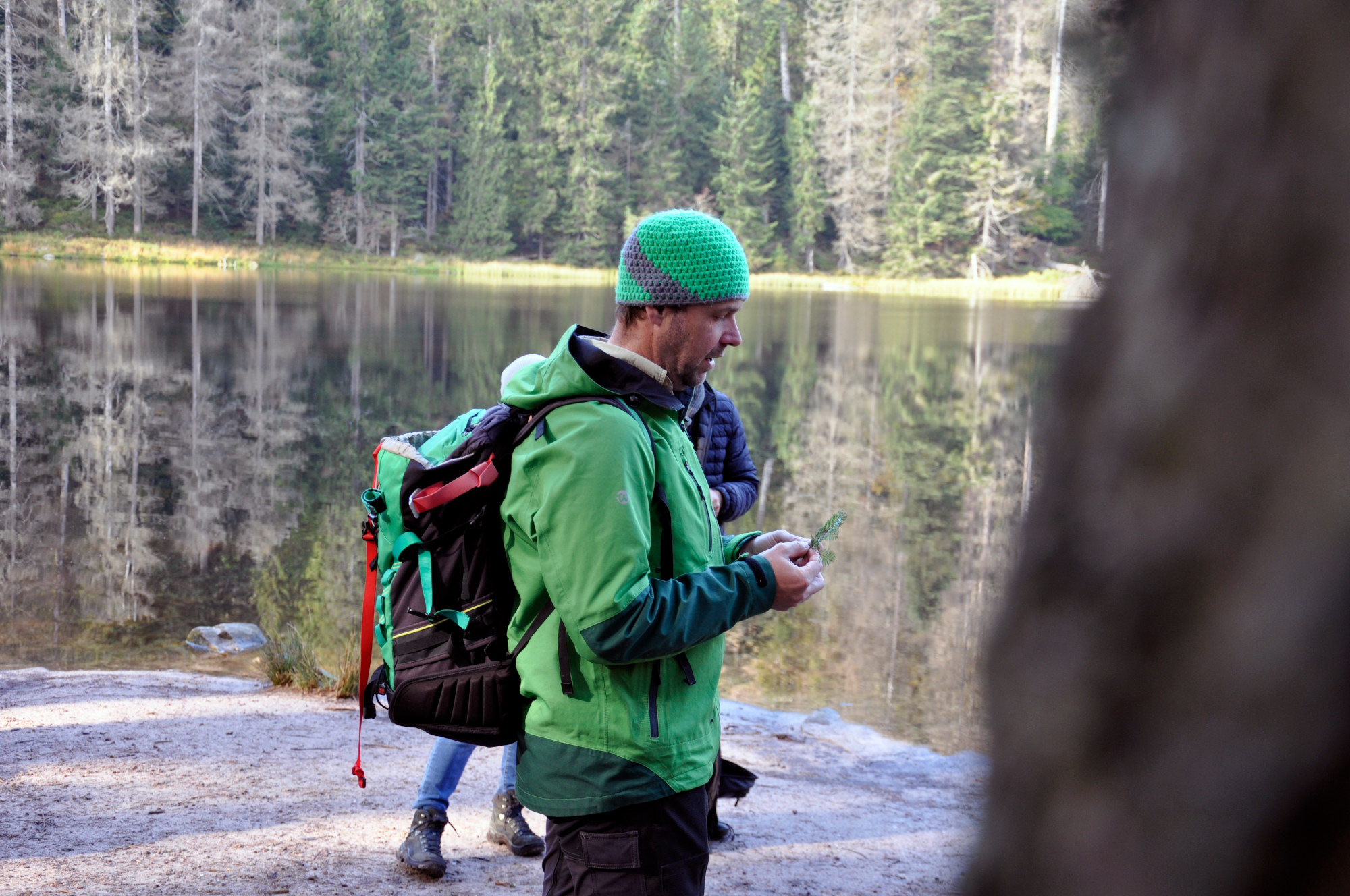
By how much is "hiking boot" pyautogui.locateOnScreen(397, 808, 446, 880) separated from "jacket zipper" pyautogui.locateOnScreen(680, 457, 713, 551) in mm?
2124

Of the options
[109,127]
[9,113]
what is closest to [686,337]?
[109,127]

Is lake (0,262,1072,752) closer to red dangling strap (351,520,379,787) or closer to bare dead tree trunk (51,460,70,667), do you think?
bare dead tree trunk (51,460,70,667)

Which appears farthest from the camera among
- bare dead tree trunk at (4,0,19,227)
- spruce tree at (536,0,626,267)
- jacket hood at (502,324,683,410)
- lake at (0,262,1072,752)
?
spruce tree at (536,0,626,267)

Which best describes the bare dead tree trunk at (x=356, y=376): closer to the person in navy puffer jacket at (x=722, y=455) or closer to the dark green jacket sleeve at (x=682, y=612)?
the person in navy puffer jacket at (x=722, y=455)

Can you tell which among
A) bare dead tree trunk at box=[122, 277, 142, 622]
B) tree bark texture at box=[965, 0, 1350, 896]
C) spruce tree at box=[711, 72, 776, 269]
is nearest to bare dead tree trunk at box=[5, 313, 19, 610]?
bare dead tree trunk at box=[122, 277, 142, 622]

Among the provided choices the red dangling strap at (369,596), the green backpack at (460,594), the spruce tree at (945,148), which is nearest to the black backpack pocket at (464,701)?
the green backpack at (460,594)

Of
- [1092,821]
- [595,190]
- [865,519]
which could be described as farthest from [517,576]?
[595,190]

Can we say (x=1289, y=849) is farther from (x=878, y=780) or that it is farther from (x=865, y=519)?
(x=865, y=519)

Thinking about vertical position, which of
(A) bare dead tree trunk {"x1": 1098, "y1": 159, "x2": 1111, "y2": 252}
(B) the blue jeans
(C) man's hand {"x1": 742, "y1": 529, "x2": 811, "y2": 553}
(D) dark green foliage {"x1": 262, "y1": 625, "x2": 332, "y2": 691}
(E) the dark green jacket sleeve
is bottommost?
(D) dark green foliage {"x1": 262, "y1": 625, "x2": 332, "y2": 691}

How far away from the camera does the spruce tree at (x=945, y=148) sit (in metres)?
60.2

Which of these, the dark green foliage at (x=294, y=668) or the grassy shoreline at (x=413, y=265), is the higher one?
the grassy shoreline at (x=413, y=265)

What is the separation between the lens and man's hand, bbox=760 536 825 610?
2174 millimetres

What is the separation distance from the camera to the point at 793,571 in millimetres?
2178

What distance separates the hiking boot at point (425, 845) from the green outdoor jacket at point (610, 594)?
1903 millimetres
